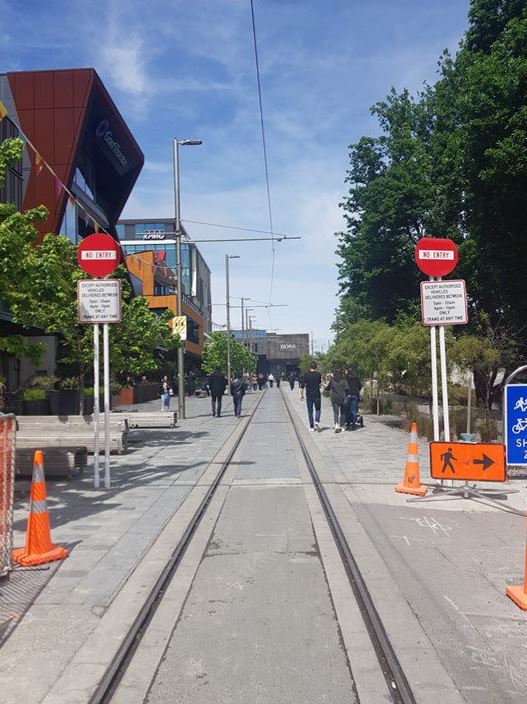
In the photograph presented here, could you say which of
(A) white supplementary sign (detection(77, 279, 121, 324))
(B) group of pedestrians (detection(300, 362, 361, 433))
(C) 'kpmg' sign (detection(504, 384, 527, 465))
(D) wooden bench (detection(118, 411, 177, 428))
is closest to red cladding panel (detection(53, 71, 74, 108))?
(D) wooden bench (detection(118, 411, 177, 428))

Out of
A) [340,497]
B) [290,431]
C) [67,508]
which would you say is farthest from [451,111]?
[67,508]

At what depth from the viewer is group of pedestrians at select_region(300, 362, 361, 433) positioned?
1677 centimetres

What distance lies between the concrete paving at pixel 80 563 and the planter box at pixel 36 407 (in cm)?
1075

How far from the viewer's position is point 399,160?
28250 mm

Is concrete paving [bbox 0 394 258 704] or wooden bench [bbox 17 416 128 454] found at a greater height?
wooden bench [bbox 17 416 128 454]

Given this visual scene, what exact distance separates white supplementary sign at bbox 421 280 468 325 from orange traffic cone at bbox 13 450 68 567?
5.57m

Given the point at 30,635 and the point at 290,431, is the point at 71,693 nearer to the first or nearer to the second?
the point at 30,635

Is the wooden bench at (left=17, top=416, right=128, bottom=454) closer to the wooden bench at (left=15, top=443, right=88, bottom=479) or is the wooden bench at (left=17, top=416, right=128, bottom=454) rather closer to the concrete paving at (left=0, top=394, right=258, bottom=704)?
the concrete paving at (left=0, top=394, right=258, bottom=704)

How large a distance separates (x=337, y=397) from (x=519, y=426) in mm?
10651

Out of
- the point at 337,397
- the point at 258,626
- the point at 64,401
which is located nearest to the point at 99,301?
the point at 258,626

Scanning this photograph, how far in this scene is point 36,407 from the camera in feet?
72.8

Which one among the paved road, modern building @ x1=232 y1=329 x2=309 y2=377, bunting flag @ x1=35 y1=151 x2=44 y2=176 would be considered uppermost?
bunting flag @ x1=35 y1=151 x2=44 y2=176

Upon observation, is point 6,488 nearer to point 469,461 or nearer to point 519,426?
point 519,426

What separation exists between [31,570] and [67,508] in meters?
2.50
